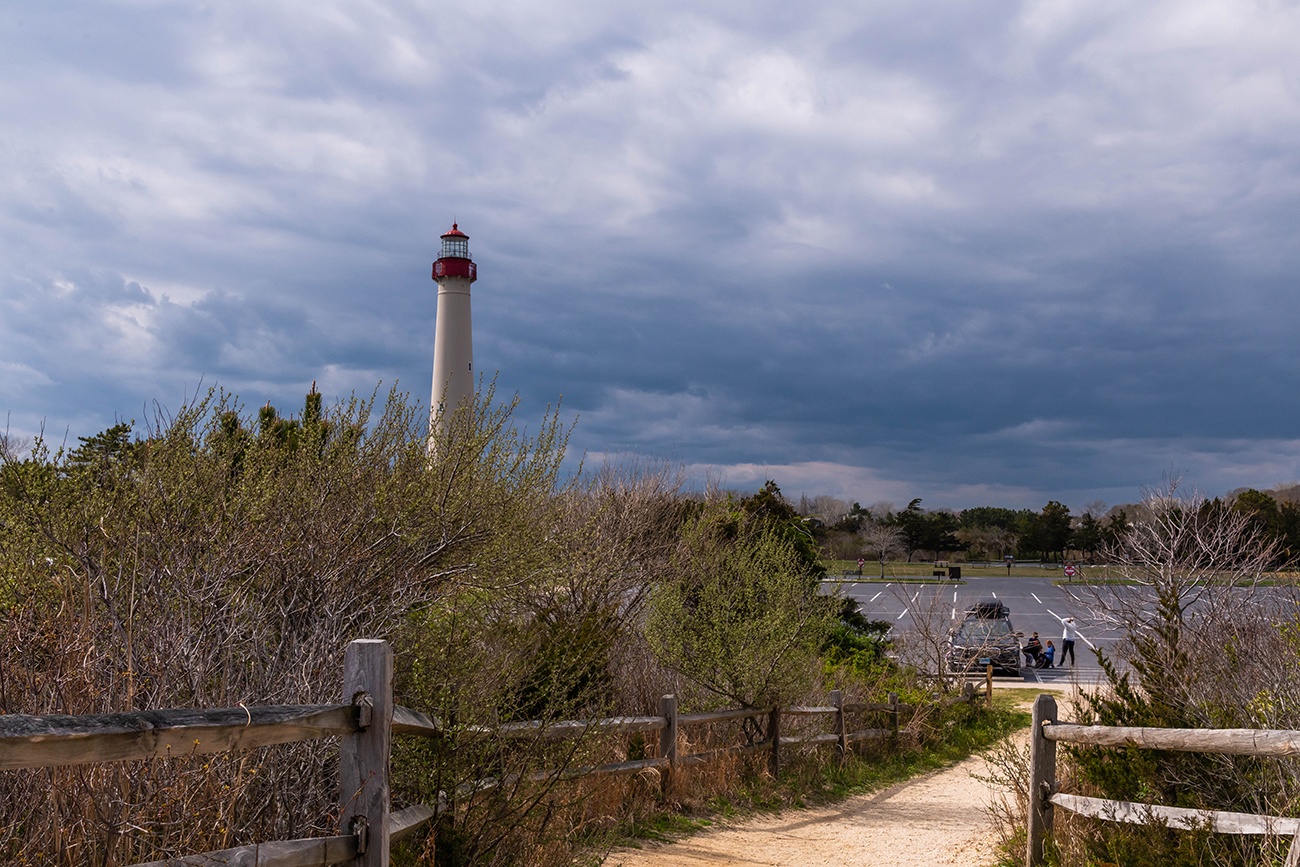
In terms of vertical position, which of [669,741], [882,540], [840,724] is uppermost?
[882,540]

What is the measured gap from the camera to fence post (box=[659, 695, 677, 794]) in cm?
963

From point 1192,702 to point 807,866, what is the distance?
3.34 m

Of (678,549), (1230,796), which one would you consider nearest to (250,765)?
(1230,796)

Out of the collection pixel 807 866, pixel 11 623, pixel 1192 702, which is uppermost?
pixel 11 623

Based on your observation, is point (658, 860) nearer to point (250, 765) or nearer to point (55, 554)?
point (250, 765)

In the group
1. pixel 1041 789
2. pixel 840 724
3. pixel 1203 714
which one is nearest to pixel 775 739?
pixel 840 724

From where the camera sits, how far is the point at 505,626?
760 cm

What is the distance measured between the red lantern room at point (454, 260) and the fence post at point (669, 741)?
83.8 feet

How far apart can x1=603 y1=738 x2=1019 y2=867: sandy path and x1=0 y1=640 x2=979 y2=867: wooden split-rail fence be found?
2.31 meters

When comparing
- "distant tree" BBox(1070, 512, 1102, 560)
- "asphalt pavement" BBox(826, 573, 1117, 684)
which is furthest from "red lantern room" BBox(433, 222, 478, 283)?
"distant tree" BBox(1070, 512, 1102, 560)

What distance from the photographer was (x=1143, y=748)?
6.30 m

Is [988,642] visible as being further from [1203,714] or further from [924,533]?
[924,533]

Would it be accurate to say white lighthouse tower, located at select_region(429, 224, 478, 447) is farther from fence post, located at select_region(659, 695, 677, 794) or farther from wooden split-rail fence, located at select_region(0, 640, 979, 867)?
wooden split-rail fence, located at select_region(0, 640, 979, 867)

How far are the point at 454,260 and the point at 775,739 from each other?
24.6 m
